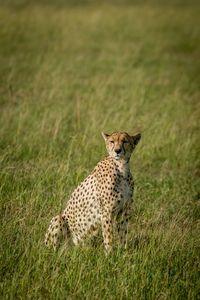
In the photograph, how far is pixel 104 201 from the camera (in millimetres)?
3027

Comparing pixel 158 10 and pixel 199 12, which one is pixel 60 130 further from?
pixel 199 12

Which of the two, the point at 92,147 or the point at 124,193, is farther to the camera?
the point at 92,147

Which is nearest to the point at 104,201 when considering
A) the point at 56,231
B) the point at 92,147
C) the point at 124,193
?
the point at 124,193

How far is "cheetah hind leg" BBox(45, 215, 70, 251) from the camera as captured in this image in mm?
2965

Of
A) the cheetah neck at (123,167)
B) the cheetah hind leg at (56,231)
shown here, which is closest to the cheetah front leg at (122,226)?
the cheetah neck at (123,167)

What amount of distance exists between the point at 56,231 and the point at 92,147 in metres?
1.66

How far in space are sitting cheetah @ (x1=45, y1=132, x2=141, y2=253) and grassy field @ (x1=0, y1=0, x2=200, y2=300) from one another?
4.8 inches

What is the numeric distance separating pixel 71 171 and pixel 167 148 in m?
1.52

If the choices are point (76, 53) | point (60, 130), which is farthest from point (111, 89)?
point (76, 53)

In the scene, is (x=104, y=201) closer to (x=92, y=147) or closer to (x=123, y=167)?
(x=123, y=167)

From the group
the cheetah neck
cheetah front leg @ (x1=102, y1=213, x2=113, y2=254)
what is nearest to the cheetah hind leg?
cheetah front leg @ (x1=102, y1=213, x2=113, y2=254)

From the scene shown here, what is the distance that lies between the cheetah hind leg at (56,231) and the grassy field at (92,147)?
6cm

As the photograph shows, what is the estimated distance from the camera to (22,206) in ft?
10.8

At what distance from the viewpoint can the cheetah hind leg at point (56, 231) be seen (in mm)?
2965
